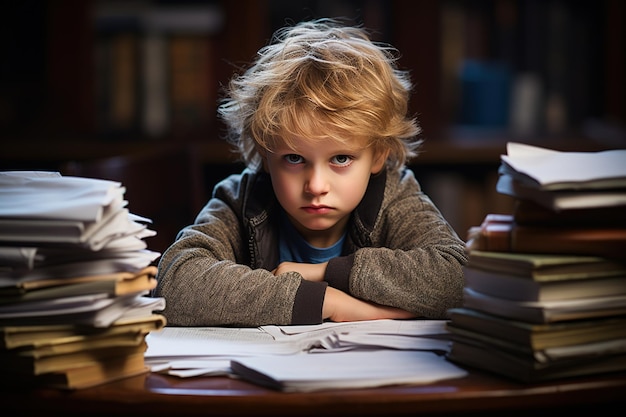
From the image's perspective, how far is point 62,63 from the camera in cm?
313

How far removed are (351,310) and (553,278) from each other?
393 millimetres

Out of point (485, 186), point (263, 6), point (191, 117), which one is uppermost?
point (263, 6)

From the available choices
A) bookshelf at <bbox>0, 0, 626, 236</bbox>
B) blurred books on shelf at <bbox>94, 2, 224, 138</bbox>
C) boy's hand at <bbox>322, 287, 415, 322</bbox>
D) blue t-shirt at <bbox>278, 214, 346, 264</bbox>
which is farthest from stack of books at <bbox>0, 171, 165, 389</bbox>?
blurred books on shelf at <bbox>94, 2, 224, 138</bbox>

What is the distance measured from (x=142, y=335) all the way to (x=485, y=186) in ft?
7.51

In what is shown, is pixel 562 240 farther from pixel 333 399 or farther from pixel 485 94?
pixel 485 94

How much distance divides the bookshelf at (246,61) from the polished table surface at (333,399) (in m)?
2.09

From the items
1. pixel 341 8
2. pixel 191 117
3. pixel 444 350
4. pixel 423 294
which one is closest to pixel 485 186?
pixel 341 8

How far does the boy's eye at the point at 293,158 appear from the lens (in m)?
1.44

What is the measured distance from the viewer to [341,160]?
1.45m

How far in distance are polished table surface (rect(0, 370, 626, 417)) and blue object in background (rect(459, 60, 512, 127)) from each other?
2395 mm

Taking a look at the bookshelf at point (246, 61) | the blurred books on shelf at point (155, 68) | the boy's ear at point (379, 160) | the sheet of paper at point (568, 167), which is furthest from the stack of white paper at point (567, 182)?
the blurred books on shelf at point (155, 68)

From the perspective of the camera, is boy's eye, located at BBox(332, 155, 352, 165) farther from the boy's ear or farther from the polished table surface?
the polished table surface

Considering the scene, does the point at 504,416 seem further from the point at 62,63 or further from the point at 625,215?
the point at 62,63

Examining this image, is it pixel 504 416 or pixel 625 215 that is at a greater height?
pixel 625 215
